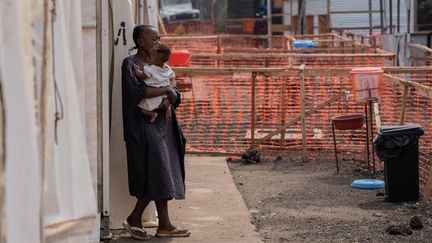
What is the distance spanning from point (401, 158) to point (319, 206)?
0.95m

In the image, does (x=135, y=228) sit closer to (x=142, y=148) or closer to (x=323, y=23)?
(x=142, y=148)

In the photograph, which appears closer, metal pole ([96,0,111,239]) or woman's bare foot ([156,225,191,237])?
metal pole ([96,0,111,239])

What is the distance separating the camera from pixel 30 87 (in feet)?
10.7

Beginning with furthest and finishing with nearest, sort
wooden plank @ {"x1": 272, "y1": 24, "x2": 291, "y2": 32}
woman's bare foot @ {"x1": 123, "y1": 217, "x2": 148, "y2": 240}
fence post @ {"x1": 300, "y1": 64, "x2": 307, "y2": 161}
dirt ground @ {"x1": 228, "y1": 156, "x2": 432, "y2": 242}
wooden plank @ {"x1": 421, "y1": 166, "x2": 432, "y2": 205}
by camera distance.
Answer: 1. wooden plank @ {"x1": 272, "y1": 24, "x2": 291, "y2": 32}
2. fence post @ {"x1": 300, "y1": 64, "x2": 307, "y2": 161}
3. wooden plank @ {"x1": 421, "y1": 166, "x2": 432, "y2": 205}
4. dirt ground @ {"x1": 228, "y1": 156, "x2": 432, "y2": 242}
5. woman's bare foot @ {"x1": 123, "y1": 217, "x2": 148, "y2": 240}

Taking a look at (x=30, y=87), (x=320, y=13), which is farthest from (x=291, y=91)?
(x=320, y=13)

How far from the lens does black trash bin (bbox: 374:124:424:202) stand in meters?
10.1

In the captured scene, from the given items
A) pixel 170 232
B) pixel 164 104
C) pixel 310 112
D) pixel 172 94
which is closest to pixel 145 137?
pixel 164 104

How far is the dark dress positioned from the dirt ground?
3.89ft

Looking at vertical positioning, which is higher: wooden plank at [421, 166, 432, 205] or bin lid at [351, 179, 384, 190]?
wooden plank at [421, 166, 432, 205]

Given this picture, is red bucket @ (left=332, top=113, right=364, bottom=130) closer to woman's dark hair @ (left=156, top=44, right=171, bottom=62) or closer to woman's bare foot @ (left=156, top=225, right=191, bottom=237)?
woman's bare foot @ (left=156, top=225, right=191, bottom=237)

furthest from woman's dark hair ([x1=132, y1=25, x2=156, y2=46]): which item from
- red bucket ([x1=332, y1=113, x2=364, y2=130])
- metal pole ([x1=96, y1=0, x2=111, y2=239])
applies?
red bucket ([x1=332, y1=113, x2=364, y2=130])

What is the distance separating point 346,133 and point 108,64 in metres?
7.44

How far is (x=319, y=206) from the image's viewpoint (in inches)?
405

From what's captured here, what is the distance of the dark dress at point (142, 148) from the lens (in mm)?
7773
